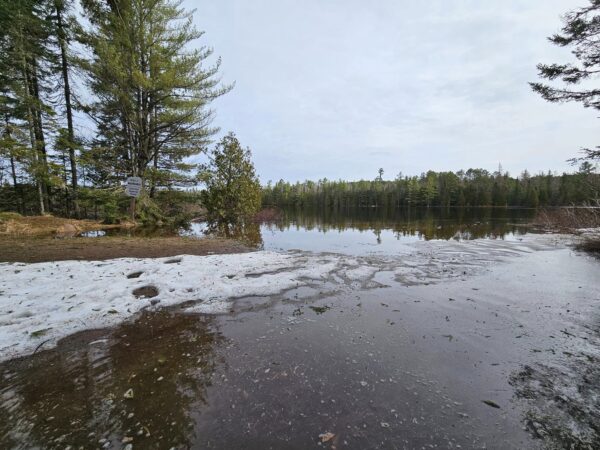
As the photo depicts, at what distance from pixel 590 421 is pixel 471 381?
989 millimetres

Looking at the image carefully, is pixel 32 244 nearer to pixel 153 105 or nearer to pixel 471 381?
pixel 153 105

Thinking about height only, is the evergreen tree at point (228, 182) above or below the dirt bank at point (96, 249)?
above

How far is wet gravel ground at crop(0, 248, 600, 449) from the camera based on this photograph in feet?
7.97

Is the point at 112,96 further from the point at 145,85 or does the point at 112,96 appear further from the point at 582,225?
the point at 582,225

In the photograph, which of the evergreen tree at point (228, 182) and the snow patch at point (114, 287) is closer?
the snow patch at point (114, 287)

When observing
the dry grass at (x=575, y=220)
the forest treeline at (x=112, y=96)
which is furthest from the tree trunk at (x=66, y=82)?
the dry grass at (x=575, y=220)

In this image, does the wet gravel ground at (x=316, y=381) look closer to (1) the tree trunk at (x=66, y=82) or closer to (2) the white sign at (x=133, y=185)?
(2) the white sign at (x=133, y=185)

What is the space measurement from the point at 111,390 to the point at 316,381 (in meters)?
2.29

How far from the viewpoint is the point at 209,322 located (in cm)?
470

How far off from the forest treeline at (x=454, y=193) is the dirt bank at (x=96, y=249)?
74.3 meters

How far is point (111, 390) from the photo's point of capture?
2.94 metres

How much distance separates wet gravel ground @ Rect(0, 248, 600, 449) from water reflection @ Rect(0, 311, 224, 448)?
14 millimetres

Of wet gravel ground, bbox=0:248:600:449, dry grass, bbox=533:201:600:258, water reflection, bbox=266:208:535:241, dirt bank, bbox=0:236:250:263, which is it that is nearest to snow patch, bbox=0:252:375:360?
wet gravel ground, bbox=0:248:600:449

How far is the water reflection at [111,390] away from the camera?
2.36 metres
